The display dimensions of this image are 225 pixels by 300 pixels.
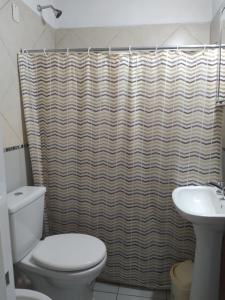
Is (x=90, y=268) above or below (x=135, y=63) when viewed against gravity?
below

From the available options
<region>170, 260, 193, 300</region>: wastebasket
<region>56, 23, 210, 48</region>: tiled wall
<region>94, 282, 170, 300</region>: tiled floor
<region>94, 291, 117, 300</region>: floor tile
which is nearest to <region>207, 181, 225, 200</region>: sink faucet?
<region>170, 260, 193, 300</region>: wastebasket

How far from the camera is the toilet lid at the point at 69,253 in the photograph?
1418 mm

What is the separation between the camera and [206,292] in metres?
1.42

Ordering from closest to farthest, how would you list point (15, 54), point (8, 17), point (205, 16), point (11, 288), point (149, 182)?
point (11, 288) < point (8, 17) < point (15, 54) < point (149, 182) < point (205, 16)

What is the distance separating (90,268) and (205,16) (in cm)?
209

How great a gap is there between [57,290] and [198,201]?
39.9 inches

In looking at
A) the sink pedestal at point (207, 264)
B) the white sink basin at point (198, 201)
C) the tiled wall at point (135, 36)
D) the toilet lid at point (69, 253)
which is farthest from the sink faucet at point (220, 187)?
the tiled wall at point (135, 36)

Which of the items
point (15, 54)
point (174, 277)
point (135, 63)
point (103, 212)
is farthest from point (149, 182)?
point (15, 54)

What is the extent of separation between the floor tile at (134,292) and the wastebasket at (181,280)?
0.29 meters

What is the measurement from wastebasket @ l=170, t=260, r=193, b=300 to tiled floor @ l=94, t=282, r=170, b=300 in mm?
263

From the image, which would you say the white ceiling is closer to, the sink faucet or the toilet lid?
the sink faucet

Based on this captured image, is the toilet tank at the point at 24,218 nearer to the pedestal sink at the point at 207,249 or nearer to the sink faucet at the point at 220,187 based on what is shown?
the pedestal sink at the point at 207,249

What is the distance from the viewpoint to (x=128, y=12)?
2191 mm

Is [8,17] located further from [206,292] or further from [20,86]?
[206,292]
